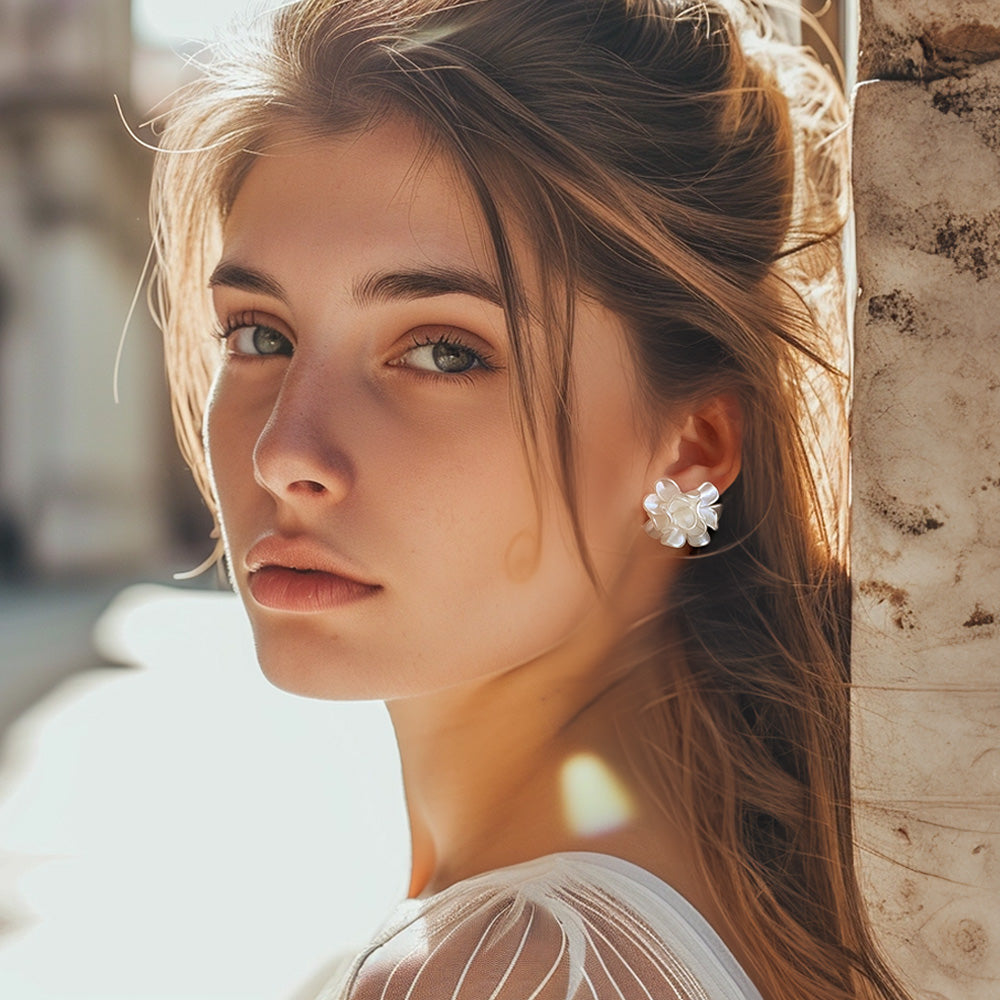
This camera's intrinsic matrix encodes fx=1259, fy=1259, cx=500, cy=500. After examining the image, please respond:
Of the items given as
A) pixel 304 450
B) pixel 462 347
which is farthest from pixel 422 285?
pixel 304 450

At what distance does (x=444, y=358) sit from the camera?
4.71 feet

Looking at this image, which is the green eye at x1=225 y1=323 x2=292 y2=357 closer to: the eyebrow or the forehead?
the forehead

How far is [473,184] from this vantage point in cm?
140

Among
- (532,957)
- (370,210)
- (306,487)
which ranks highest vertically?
(370,210)

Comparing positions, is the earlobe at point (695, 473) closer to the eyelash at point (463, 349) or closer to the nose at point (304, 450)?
the eyelash at point (463, 349)

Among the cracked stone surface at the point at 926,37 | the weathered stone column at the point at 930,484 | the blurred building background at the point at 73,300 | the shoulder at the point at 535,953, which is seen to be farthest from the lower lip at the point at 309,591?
the blurred building background at the point at 73,300

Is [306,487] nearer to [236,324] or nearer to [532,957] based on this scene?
[236,324]

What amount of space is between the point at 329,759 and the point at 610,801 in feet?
15.0

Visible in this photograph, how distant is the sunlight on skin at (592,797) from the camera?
1.38 metres

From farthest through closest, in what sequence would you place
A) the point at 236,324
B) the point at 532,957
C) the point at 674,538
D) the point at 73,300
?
the point at 73,300, the point at 236,324, the point at 674,538, the point at 532,957

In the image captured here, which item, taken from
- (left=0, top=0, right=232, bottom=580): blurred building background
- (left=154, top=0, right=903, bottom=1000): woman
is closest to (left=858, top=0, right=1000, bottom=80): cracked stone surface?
(left=154, top=0, right=903, bottom=1000): woman

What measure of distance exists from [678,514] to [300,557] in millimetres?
453

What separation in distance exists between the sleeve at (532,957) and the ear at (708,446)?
54 cm

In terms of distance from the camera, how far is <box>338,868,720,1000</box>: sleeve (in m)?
1.15
